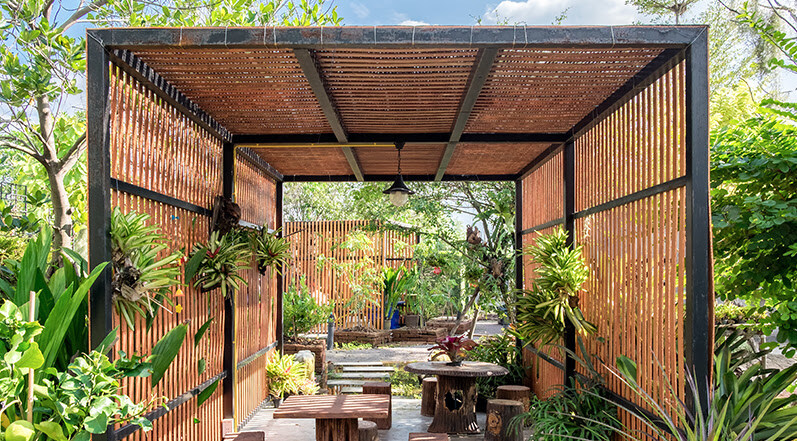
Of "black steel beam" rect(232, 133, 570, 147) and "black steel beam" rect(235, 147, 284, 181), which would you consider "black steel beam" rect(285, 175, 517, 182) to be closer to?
"black steel beam" rect(235, 147, 284, 181)

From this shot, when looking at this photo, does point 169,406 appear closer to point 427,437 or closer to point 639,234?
point 427,437

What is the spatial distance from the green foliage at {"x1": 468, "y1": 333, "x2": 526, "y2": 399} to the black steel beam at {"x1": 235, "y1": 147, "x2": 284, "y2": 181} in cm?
331

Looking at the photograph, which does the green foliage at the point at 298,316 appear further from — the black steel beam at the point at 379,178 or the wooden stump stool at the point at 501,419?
the wooden stump stool at the point at 501,419

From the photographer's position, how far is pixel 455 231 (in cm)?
1137

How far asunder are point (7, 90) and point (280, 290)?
4165 millimetres

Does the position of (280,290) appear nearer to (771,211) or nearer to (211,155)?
(211,155)

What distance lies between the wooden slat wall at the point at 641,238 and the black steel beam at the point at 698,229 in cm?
11

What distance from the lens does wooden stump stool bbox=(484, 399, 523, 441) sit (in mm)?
5893

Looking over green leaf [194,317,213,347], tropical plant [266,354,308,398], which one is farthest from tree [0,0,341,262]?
tropical plant [266,354,308,398]

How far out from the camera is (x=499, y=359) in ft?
25.8

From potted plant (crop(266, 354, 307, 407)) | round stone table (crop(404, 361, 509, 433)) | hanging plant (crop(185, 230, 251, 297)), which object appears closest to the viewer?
hanging plant (crop(185, 230, 251, 297))

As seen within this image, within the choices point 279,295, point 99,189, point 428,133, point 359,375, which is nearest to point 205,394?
point 99,189

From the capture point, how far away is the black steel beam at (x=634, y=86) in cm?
373

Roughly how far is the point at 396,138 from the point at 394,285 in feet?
24.2
